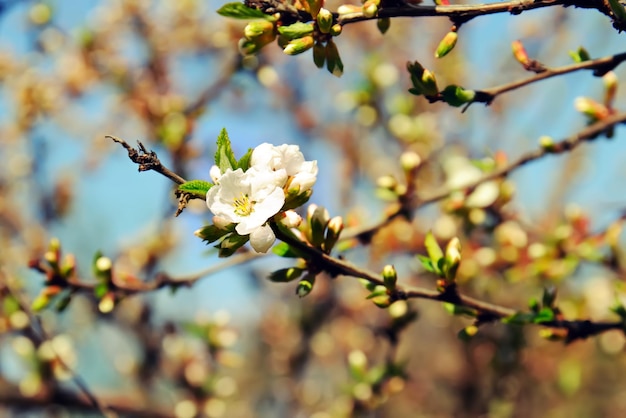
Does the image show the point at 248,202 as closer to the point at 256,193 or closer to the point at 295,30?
the point at 256,193

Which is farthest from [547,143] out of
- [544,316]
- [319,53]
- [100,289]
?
[100,289]

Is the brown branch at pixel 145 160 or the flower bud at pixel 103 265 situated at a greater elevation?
the brown branch at pixel 145 160

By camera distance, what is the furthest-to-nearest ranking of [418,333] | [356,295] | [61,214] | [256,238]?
[418,333] < [356,295] < [61,214] < [256,238]

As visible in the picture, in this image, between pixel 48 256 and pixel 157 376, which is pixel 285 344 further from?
pixel 48 256

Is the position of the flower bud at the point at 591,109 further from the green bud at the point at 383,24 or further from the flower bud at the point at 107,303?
the flower bud at the point at 107,303

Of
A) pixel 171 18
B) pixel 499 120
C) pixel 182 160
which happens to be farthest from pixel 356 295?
pixel 171 18

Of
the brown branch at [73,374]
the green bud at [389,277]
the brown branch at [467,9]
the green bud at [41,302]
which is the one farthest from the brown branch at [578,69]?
the brown branch at [73,374]
